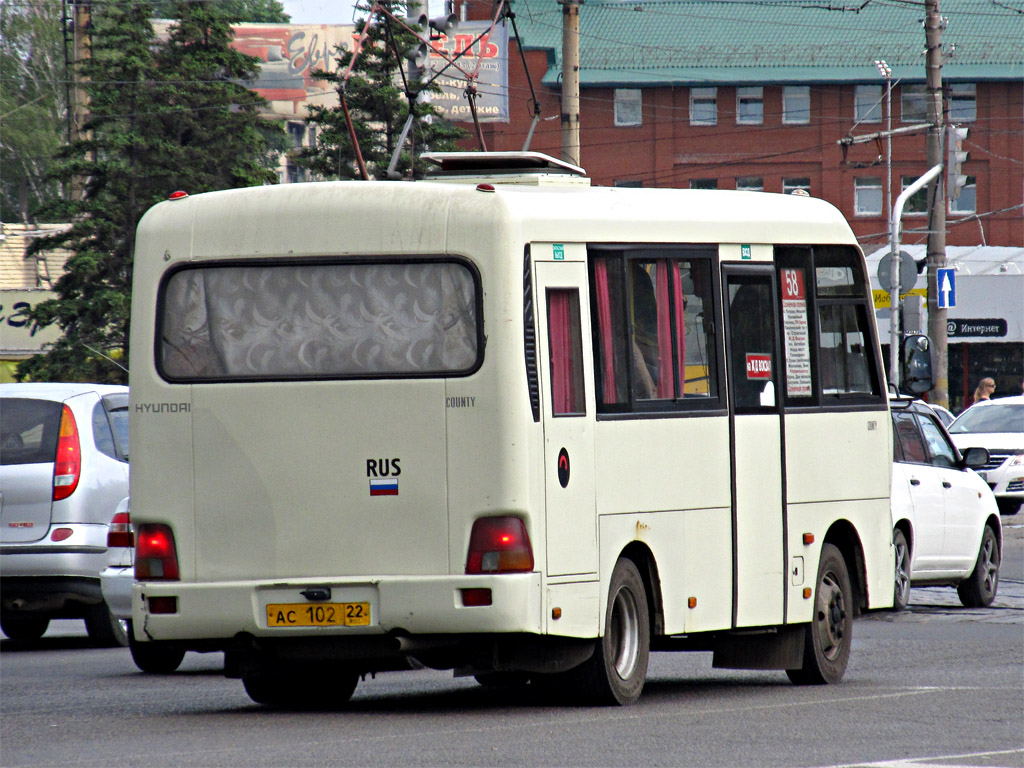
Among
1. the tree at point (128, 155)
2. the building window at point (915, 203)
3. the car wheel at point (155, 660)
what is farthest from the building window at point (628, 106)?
the car wheel at point (155, 660)

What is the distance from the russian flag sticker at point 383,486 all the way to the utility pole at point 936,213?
24815 mm

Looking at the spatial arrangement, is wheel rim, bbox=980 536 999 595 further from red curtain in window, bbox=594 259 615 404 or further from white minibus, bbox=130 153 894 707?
red curtain in window, bbox=594 259 615 404

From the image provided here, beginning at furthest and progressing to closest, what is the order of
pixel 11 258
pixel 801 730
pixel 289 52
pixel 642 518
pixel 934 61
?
pixel 289 52
pixel 11 258
pixel 934 61
pixel 642 518
pixel 801 730

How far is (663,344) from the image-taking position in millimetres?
10234

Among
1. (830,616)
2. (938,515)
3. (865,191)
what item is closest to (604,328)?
(830,616)

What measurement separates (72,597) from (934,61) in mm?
24024

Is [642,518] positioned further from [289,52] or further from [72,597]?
[289,52]

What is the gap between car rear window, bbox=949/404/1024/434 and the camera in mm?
30325

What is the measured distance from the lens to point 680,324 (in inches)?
408

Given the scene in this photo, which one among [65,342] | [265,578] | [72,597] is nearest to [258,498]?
[265,578]

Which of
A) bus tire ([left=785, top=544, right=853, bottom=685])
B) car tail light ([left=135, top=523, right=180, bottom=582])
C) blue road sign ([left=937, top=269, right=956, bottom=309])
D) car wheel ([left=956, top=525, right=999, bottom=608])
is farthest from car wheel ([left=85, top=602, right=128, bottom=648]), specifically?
blue road sign ([left=937, top=269, right=956, bottom=309])

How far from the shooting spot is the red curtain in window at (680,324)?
10.3 m

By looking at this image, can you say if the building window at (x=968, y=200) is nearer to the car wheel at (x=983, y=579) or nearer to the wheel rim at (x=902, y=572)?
the car wheel at (x=983, y=579)

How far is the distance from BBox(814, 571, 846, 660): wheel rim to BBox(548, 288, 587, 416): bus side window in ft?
8.10
